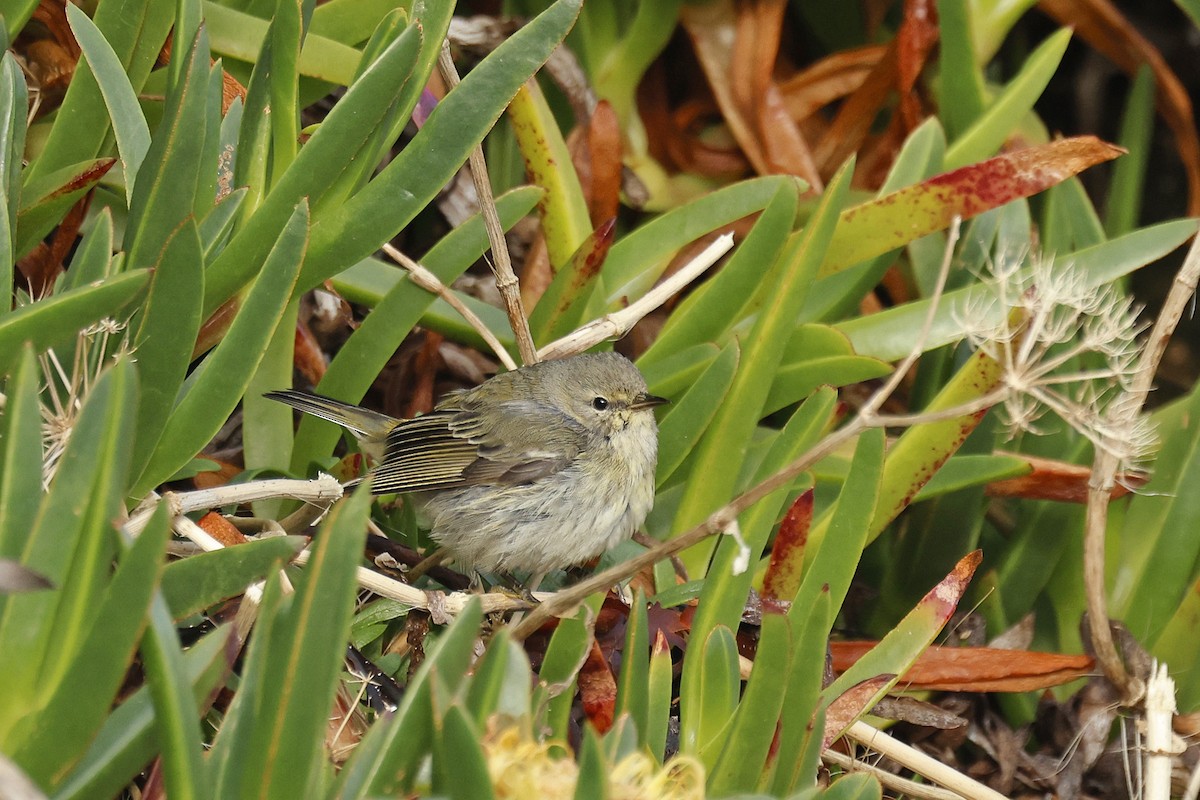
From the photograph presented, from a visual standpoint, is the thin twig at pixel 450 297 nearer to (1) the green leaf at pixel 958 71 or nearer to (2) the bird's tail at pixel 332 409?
(2) the bird's tail at pixel 332 409

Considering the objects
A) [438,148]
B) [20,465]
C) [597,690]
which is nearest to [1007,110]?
[438,148]

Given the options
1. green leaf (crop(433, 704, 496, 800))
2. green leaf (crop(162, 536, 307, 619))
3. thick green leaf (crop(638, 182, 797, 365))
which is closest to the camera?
green leaf (crop(433, 704, 496, 800))

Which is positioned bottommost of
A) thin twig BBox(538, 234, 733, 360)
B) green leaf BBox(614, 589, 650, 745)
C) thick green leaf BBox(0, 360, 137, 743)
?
green leaf BBox(614, 589, 650, 745)

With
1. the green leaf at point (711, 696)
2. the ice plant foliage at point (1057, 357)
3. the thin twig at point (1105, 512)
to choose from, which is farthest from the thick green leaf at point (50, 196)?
the thin twig at point (1105, 512)

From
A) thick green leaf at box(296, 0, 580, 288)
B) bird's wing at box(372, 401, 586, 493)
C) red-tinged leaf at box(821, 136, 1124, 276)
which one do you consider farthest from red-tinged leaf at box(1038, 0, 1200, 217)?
thick green leaf at box(296, 0, 580, 288)

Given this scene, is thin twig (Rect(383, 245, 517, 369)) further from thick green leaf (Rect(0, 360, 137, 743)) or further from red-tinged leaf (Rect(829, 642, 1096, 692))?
thick green leaf (Rect(0, 360, 137, 743))
